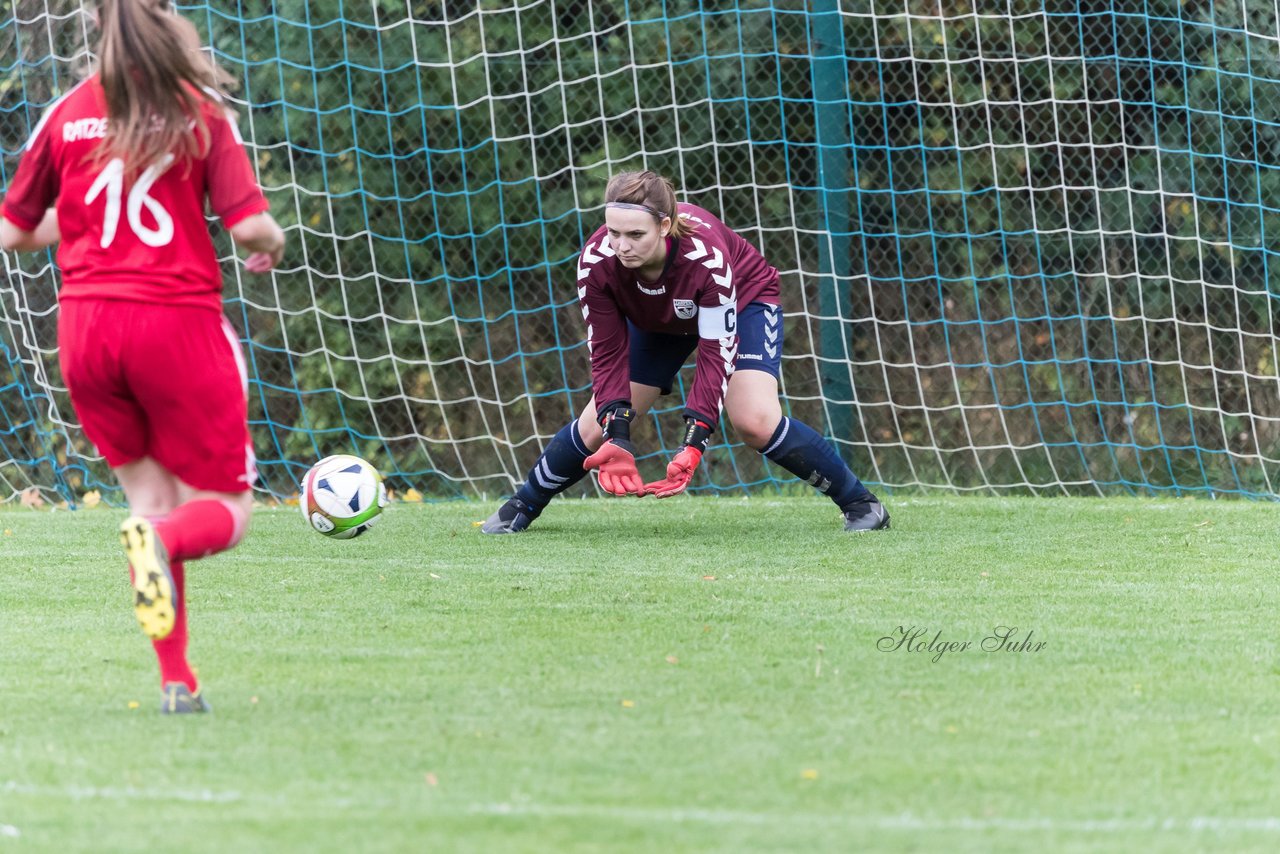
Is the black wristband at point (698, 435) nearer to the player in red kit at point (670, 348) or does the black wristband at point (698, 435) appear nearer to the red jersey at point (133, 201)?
the player in red kit at point (670, 348)

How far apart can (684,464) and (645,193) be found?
91 cm

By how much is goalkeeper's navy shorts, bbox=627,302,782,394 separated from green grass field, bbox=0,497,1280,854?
66cm

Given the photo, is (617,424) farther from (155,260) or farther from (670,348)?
(155,260)

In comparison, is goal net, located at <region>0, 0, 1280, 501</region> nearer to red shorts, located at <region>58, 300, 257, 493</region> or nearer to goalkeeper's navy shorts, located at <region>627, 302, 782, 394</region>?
goalkeeper's navy shorts, located at <region>627, 302, 782, 394</region>

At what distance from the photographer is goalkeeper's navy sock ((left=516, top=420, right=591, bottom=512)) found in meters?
6.26

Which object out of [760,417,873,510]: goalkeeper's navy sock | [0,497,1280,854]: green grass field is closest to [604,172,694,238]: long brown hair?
[760,417,873,510]: goalkeeper's navy sock

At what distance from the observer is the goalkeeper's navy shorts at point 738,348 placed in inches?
241

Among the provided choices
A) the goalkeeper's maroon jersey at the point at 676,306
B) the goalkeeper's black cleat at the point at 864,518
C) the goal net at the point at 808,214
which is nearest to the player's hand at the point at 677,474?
the goalkeeper's maroon jersey at the point at 676,306

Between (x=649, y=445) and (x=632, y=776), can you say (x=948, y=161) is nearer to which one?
(x=649, y=445)

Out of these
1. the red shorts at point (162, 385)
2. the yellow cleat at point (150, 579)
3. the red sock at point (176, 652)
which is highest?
the red shorts at point (162, 385)

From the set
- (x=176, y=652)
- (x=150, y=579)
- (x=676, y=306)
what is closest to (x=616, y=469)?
(x=676, y=306)

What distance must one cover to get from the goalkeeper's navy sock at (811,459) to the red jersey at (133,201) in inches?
127

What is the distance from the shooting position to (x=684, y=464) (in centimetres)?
563

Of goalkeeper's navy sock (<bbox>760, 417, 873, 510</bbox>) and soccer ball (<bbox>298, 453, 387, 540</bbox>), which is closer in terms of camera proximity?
→ soccer ball (<bbox>298, 453, 387, 540</bbox>)
